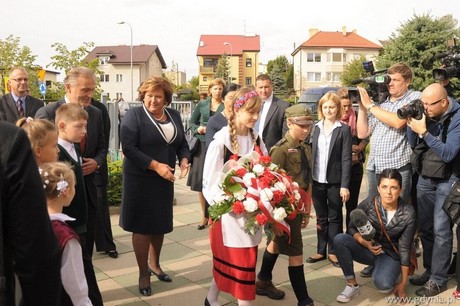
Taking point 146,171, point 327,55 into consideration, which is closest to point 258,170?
point 146,171

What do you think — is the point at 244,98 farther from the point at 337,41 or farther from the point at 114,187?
the point at 337,41

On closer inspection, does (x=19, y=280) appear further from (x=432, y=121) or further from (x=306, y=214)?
(x=432, y=121)

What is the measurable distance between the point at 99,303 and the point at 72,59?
53.1 ft

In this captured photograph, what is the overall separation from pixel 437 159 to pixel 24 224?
12.2 feet

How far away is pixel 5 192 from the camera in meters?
1.38

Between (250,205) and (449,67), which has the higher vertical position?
(449,67)

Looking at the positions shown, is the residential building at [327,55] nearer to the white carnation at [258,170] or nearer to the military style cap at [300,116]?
the military style cap at [300,116]

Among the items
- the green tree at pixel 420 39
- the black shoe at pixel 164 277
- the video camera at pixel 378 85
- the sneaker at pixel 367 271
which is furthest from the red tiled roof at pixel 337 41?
the black shoe at pixel 164 277

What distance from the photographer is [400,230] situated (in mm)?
4105

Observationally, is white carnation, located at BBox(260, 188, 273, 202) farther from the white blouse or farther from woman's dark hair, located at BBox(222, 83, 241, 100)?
woman's dark hair, located at BBox(222, 83, 241, 100)

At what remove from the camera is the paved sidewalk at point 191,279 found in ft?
13.1

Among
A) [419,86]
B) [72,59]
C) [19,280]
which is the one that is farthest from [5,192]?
[419,86]

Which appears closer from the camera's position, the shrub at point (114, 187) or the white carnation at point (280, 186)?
the white carnation at point (280, 186)

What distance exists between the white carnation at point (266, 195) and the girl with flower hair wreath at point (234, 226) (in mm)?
254
